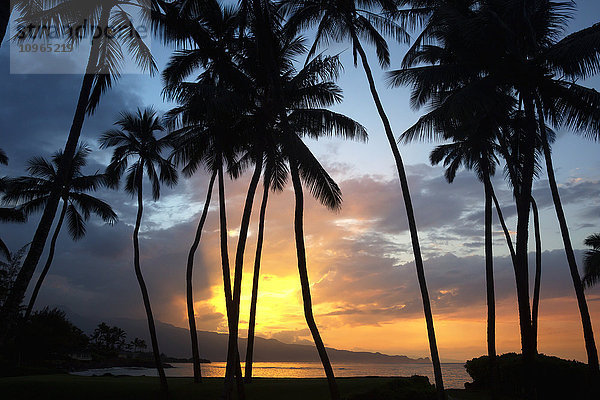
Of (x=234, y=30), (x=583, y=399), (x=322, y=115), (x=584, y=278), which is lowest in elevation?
(x=583, y=399)

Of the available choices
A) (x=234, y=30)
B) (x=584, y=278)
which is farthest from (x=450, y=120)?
(x=584, y=278)

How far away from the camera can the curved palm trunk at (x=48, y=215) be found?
1036 cm

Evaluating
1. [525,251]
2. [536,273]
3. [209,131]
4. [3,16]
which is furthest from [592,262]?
[3,16]

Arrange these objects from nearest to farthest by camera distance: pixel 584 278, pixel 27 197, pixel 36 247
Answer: pixel 36 247 < pixel 27 197 < pixel 584 278

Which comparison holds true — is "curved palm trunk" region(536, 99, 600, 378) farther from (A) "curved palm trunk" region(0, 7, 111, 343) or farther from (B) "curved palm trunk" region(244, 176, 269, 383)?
(A) "curved palm trunk" region(0, 7, 111, 343)

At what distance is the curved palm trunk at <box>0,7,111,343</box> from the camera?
10.4 m

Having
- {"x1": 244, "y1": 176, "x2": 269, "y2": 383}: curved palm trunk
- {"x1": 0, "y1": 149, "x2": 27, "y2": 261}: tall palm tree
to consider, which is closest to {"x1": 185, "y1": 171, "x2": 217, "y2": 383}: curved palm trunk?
{"x1": 244, "y1": 176, "x2": 269, "y2": 383}: curved palm trunk

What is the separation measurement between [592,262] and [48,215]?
39.7 m

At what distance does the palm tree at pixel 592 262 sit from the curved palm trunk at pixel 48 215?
128 ft

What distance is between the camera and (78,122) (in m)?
12.7

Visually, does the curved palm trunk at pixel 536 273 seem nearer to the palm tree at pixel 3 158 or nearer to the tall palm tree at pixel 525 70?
the tall palm tree at pixel 525 70

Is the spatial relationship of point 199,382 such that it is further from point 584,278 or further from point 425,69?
point 584,278

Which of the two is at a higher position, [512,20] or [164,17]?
[512,20]

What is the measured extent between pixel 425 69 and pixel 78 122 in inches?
510
